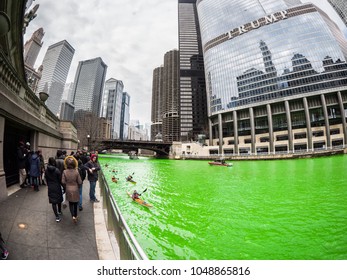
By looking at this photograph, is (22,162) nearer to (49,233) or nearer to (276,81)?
(49,233)

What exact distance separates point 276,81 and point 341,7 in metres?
98.6

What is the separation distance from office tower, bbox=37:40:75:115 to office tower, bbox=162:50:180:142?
307ft

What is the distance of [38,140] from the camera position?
10008 mm

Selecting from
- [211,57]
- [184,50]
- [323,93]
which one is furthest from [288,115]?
[184,50]

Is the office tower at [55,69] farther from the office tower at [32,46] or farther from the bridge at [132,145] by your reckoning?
the bridge at [132,145]

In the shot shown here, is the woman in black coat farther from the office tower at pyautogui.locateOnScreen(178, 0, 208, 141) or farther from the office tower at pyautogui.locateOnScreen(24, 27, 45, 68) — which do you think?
the office tower at pyautogui.locateOnScreen(24, 27, 45, 68)

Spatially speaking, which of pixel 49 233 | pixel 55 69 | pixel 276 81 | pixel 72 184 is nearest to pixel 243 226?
pixel 72 184

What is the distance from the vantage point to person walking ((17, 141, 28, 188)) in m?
7.66

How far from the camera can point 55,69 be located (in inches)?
5571

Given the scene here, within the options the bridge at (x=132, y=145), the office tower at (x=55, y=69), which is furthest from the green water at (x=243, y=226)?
the office tower at (x=55, y=69)

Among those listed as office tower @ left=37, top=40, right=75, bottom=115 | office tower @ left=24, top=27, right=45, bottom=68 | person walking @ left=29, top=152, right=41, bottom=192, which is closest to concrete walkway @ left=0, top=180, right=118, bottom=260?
person walking @ left=29, top=152, right=41, bottom=192

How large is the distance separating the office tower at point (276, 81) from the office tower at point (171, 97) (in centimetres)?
8596

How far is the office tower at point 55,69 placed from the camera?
142m

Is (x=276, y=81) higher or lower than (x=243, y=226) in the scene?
higher
